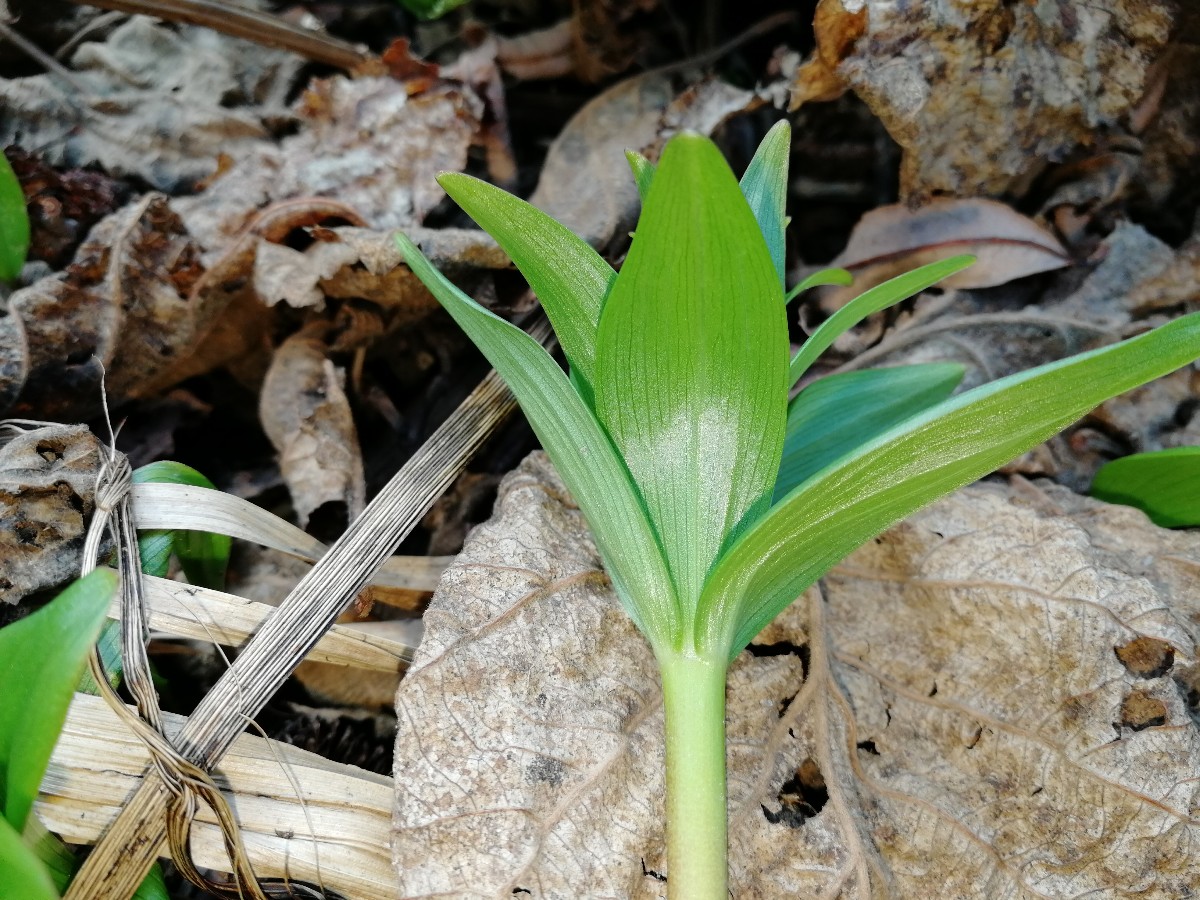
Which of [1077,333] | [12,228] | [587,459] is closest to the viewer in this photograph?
[587,459]

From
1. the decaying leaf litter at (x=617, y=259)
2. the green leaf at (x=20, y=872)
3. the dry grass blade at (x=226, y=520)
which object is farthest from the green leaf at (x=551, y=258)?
the green leaf at (x=20, y=872)

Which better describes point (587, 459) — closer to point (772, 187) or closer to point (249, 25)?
point (772, 187)

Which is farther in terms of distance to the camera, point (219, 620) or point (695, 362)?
point (219, 620)

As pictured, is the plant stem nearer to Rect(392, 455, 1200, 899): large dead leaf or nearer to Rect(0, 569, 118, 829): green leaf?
Rect(392, 455, 1200, 899): large dead leaf

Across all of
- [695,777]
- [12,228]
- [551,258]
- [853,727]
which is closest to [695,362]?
[551,258]

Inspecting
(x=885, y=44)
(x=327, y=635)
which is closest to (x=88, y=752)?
(x=327, y=635)

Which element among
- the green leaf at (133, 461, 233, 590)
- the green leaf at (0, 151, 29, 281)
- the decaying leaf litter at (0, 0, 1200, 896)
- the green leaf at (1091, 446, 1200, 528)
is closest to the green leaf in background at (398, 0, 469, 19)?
the decaying leaf litter at (0, 0, 1200, 896)
